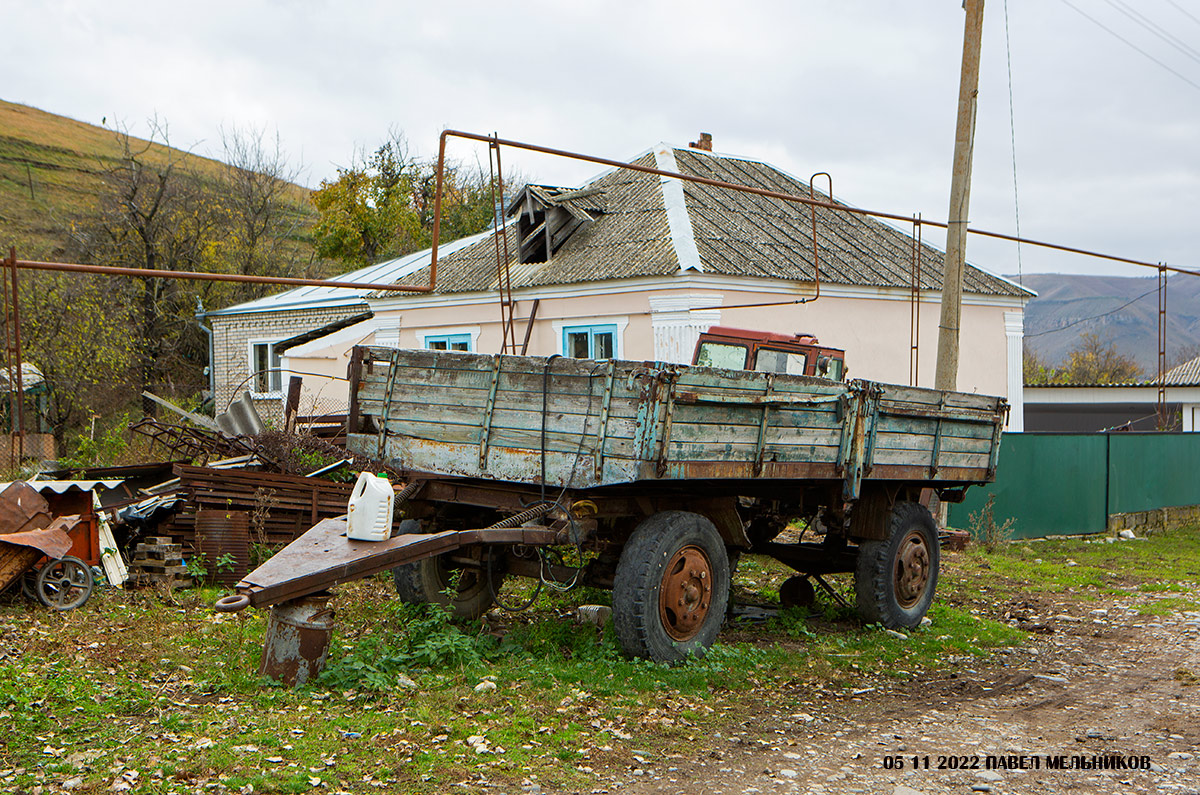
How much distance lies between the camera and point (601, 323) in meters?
16.2

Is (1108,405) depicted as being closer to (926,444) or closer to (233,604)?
(926,444)

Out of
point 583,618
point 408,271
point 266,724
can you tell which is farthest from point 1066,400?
point 266,724

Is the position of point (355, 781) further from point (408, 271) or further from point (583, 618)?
point (408, 271)

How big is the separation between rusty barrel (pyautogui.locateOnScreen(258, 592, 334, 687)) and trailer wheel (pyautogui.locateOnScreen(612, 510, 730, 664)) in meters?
1.67

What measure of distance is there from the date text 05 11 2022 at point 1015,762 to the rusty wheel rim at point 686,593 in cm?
170

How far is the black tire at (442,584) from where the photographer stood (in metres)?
6.85

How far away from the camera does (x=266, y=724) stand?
4.86 metres

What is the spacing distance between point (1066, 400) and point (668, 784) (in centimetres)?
3575

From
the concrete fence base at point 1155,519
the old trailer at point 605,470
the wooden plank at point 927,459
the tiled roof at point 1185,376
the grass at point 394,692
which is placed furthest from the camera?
the tiled roof at point 1185,376

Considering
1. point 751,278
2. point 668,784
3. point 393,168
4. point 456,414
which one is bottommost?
point 668,784

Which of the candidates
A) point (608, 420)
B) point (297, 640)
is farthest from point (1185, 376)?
point (297, 640)

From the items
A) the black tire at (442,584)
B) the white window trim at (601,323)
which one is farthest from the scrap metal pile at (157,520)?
the white window trim at (601,323)

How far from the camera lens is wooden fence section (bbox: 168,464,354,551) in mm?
9047

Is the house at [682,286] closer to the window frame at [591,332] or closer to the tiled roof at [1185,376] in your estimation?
the window frame at [591,332]
